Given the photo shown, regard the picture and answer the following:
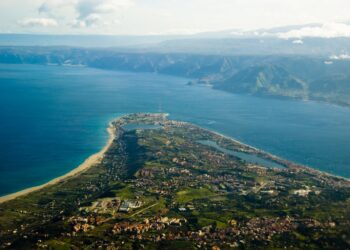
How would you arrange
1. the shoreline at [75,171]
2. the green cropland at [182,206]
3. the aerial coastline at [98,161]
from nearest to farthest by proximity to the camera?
the green cropland at [182,206] → the shoreline at [75,171] → the aerial coastline at [98,161]

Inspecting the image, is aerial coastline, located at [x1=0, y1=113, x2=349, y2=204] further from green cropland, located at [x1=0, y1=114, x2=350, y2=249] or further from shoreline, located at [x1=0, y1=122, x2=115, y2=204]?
green cropland, located at [x1=0, y1=114, x2=350, y2=249]

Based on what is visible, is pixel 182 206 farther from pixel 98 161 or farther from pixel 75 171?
pixel 98 161

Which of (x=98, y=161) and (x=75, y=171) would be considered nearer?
(x=75, y=171)

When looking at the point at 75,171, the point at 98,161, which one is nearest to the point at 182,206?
the point at 75,171

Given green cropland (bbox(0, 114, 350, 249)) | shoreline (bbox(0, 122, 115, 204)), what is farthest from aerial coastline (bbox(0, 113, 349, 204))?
green cropland (bbox(0, 114, 350, 249))

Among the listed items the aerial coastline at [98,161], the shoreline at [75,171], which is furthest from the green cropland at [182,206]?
the shoreline at [75,171]

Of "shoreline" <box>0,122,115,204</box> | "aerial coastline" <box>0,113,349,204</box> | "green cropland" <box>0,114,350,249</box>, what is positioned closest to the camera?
"green cropland" <box>0,114,350,249</box>

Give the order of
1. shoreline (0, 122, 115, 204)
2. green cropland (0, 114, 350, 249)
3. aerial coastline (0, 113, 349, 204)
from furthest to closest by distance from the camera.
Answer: aerial coastline (0, 113, 349, 204)
shoreline (0, 122, 115, 204)
green cropland (0, 114, 350, 249)

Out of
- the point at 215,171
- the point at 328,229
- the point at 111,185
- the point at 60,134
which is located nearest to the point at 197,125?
the point at 60,134

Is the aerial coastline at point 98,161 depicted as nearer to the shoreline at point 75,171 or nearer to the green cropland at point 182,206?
the shoreline at point 75,171
